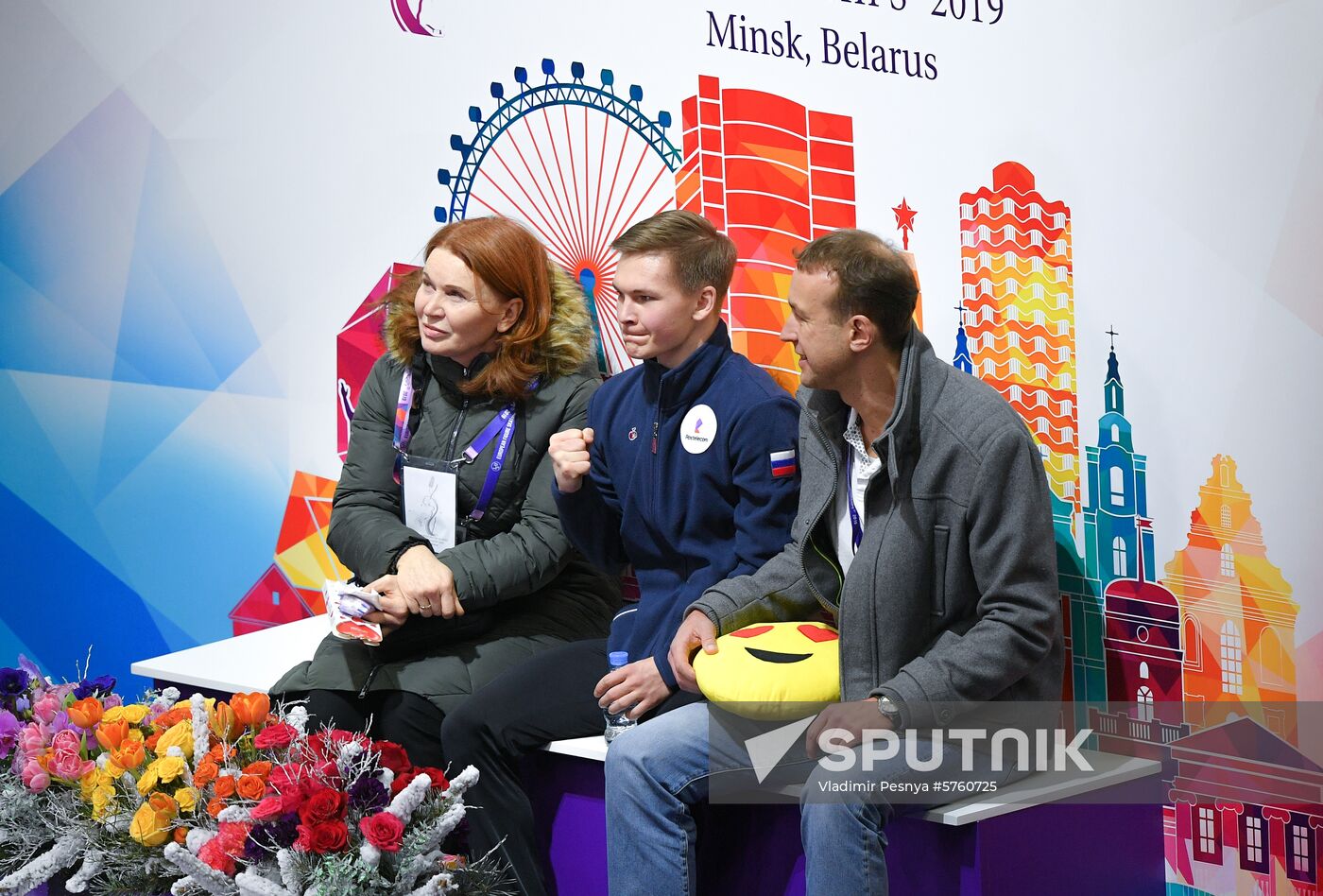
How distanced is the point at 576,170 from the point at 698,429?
988 mm

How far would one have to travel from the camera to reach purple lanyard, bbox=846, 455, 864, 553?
298cm

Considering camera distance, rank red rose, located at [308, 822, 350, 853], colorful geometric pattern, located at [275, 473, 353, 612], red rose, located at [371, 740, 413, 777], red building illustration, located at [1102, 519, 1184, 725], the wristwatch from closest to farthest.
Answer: red rose, located at [308, 822, 350, 853]
the wristwatch
red rose, located at [371, 740, 413, 777]
red building illustration, located at [1102, 519, 1184, 725]
colorful geometric pattern, located at [275, 473, 353, 612]

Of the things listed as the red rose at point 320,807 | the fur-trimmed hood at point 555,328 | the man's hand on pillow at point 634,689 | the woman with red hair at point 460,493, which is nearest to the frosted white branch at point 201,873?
the red rose at point 320,807

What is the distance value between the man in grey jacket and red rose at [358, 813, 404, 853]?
1.68 ft

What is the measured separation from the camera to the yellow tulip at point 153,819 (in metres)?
2.72

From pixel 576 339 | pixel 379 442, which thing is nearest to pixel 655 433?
pixel 576 339

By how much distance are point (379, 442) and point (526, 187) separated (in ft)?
2.63

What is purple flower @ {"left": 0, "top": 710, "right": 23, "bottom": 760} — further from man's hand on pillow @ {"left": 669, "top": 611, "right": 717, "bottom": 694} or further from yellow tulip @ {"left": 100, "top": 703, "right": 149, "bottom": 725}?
man's hand on pillow @ {"left": 669, "top": 611, "right": 717, "bottom": 694}

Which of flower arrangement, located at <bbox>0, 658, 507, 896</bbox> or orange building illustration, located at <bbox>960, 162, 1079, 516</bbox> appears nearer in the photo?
flower arrangement, located at <bbox>0, 658, 507, 896</bbox>

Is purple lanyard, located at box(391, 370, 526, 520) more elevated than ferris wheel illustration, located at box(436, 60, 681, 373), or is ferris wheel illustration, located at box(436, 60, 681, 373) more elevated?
ferris wheel illustration, located at box(436, 60, 681, 373)

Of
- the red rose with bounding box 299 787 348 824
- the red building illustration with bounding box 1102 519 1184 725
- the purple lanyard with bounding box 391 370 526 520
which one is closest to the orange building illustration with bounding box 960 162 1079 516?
the red building illustration with bounding box 1102 519 1184 725

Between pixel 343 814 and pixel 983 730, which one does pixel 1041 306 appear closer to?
pixel 983 730

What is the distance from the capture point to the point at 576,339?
366 centimetres

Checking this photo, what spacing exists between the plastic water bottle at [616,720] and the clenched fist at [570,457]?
1.39ft
